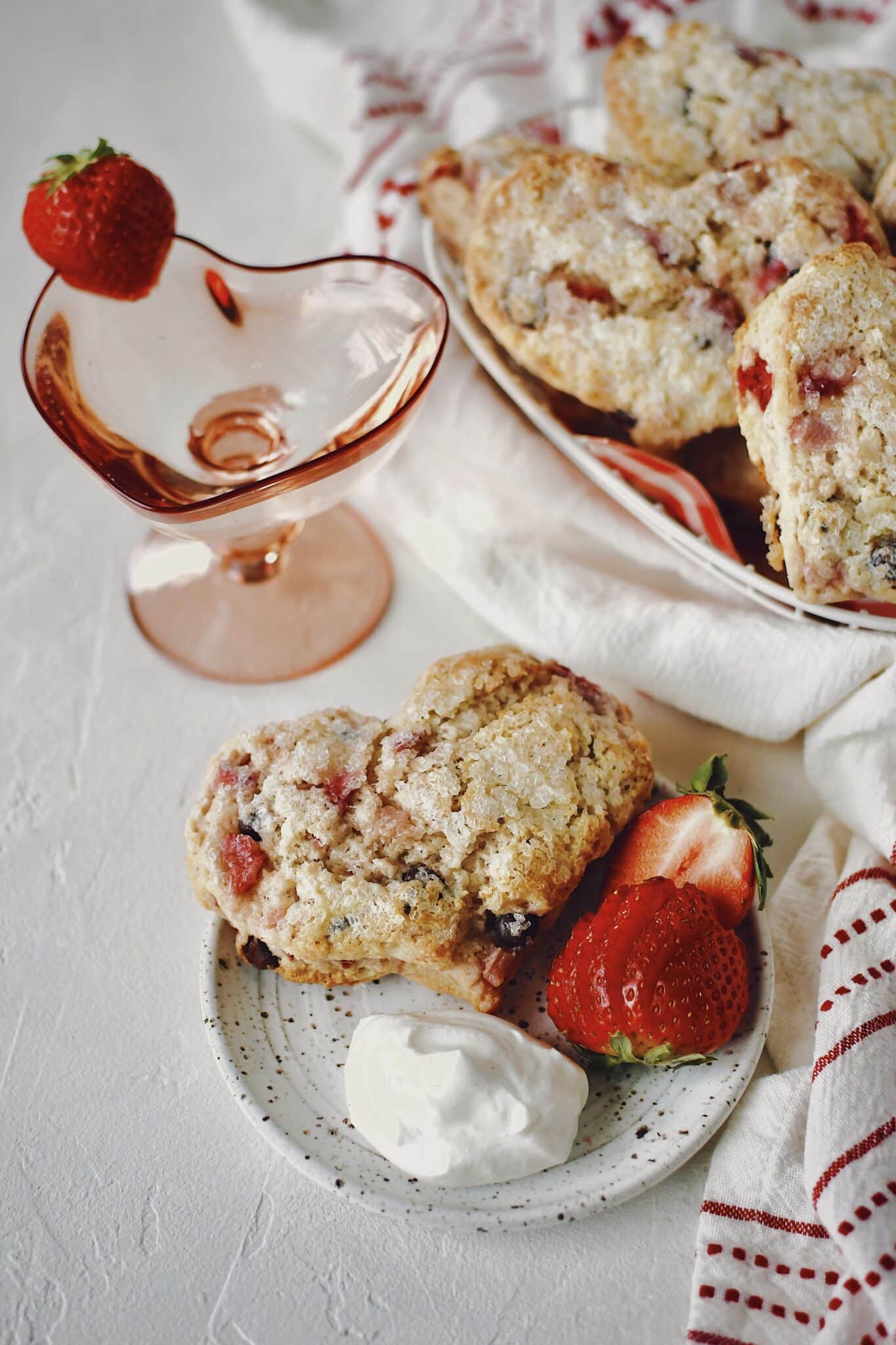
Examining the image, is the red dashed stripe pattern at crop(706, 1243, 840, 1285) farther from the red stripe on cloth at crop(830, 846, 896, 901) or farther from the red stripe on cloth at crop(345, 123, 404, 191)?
the red stripe on cloth at crop(345, 123, 404, 191)

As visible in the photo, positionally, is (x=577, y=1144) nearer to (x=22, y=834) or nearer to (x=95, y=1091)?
(x=95, y=1091)

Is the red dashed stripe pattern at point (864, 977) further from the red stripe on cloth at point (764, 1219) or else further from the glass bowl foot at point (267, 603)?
the glass bowl foot at point (267, 603)

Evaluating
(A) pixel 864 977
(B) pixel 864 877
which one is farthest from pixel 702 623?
(A) pixel 864 977

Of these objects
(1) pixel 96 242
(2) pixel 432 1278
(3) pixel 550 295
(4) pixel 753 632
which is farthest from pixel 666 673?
(1) pixel 96 242

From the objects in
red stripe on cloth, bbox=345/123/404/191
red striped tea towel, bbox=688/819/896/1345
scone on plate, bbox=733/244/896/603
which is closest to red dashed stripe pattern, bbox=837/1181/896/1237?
red striped tea towel, bbox=688/819/896/1345

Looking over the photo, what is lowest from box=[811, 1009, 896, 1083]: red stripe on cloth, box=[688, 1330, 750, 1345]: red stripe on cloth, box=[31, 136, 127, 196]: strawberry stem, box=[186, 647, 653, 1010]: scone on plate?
box=[688, 1330, 750, 1345]: red stripe on cloth

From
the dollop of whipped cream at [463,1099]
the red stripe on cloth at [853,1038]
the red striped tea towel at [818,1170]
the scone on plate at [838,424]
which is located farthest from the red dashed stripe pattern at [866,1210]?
the scone on plate at [838,424]
